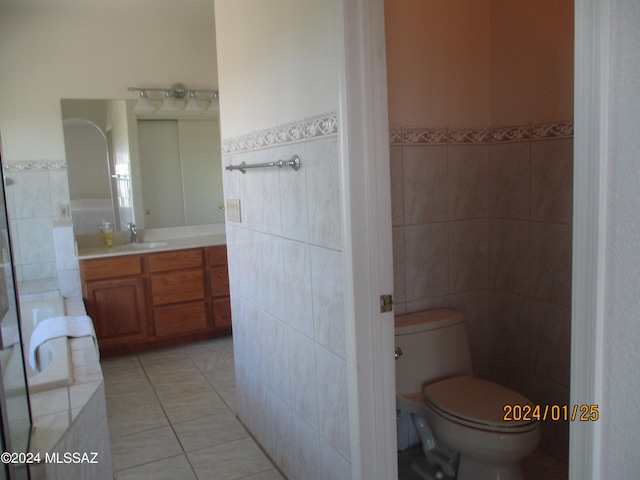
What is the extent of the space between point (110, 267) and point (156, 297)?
396mm

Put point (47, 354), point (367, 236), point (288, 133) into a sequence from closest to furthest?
point (367, 236)
point (288, 133)
point (47, 354)

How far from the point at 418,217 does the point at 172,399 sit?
6.21ft

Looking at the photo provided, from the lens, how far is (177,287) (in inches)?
155

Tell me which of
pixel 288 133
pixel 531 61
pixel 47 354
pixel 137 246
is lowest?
pixel 47 354

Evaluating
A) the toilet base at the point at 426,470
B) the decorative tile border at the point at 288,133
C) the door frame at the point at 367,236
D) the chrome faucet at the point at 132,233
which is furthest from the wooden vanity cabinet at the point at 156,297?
the door frame at the point at 367,236

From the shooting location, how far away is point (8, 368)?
1.38 meters

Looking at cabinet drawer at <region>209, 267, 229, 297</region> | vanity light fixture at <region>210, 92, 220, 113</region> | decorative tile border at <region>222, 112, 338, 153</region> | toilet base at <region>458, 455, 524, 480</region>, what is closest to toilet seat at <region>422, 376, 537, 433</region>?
toilet base at <region>458, 455, 524, 480</region>

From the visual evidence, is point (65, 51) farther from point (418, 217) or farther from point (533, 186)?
point (533, 186)

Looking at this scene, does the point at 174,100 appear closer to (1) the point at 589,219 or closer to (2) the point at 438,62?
(2) the point at 438,62

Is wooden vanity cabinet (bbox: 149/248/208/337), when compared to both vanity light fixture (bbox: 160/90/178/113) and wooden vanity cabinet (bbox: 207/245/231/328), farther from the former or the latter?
vanity light fixture (bbox: 160/90/178/113)

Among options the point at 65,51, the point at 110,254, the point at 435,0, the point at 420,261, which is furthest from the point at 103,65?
the point at 420,261

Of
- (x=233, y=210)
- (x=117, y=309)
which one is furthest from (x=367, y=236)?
(x=117, y=309)

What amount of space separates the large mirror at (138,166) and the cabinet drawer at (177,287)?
1.95 ft

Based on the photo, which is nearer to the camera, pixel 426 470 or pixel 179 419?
pixel 426 470
